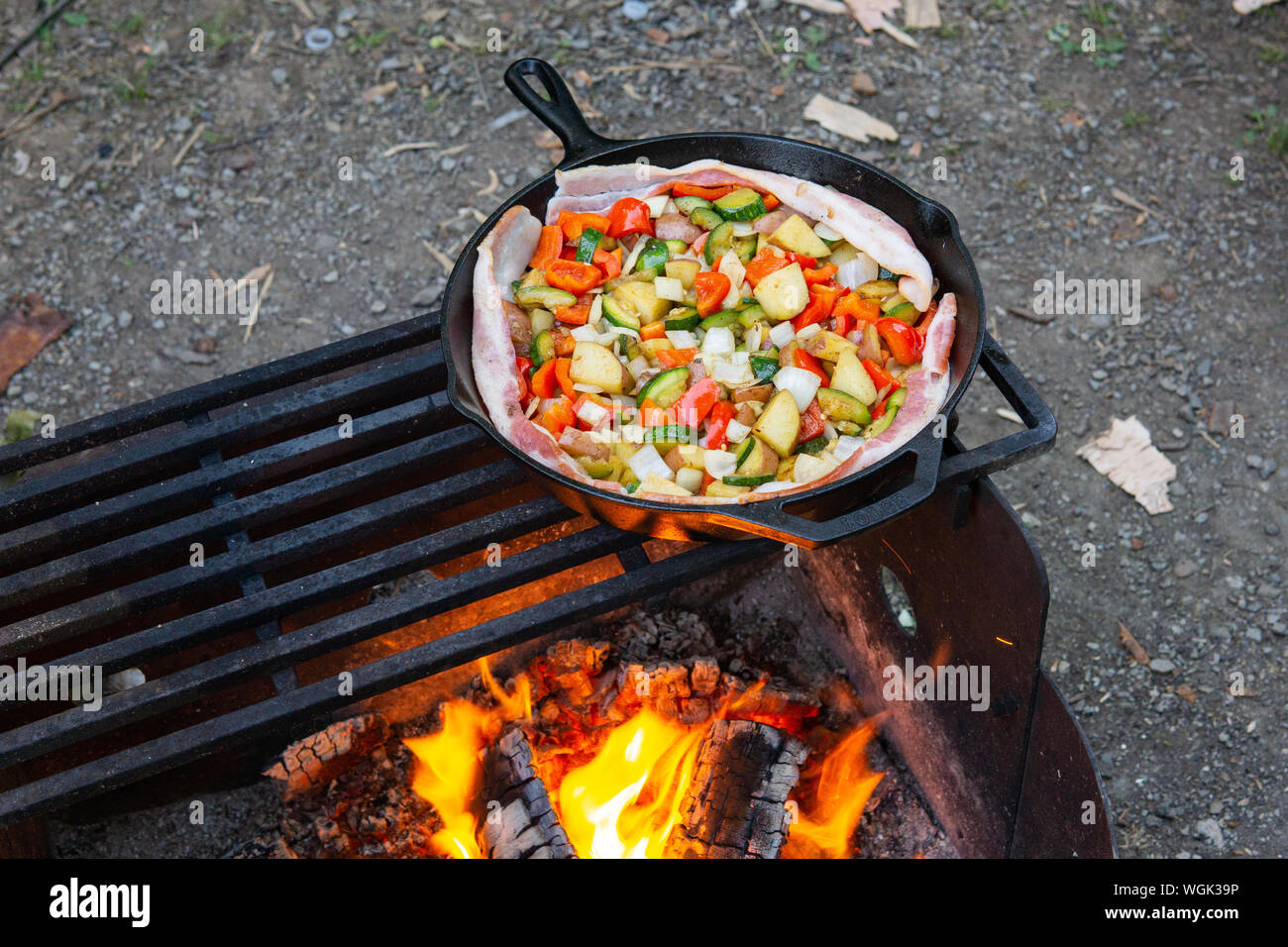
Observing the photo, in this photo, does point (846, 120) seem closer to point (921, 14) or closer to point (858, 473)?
point (921, 14)

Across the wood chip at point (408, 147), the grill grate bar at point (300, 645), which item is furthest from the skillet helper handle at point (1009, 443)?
the wood chip at point (408, 147)

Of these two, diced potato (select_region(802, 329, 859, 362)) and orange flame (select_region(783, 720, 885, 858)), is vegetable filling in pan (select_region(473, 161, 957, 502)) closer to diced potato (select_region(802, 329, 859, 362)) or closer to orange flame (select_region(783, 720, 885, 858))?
diced potato (select_region(802, 329, 859, 362))

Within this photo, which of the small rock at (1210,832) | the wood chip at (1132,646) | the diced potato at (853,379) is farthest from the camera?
the wood chip at (1132,646)

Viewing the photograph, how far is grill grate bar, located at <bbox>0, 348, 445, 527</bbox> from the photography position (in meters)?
3.15

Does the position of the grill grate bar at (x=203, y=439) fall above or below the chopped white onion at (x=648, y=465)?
below

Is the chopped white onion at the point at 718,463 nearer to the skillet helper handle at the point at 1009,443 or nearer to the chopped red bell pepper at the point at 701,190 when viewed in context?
the skillet helper handle at the point at 1009,443

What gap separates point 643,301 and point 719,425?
0.50m

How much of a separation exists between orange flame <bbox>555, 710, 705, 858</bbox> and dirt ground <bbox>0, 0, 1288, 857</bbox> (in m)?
1.47

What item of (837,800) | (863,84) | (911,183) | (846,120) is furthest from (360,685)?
(863,84)

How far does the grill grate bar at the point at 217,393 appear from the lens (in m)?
3.20

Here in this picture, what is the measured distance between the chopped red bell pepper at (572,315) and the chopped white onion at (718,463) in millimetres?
625

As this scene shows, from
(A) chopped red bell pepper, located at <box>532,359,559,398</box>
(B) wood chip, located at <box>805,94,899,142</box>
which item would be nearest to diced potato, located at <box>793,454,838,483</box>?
(A) chopped red bell pepper, located at <box>532,359,559,398</box>

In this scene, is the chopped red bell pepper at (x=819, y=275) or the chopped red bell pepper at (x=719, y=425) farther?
the chopped red bell pepper at (x=819, y=275)

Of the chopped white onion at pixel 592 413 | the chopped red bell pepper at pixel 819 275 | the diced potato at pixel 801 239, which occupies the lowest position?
the chopped white onion at pixel 592 413
